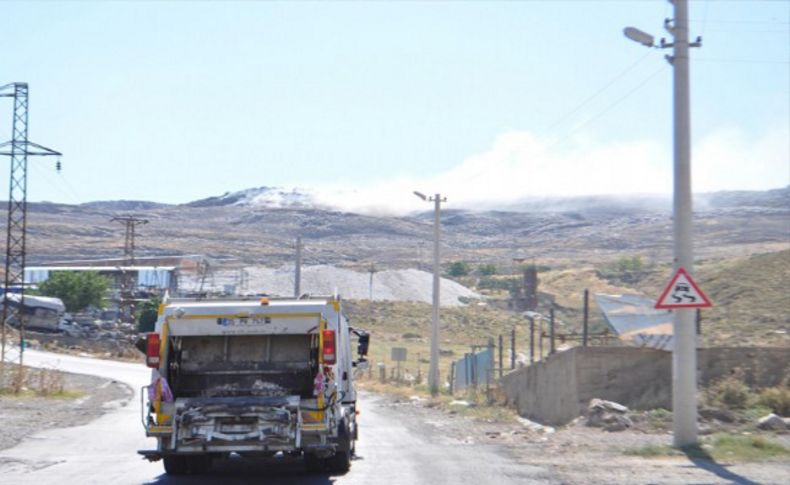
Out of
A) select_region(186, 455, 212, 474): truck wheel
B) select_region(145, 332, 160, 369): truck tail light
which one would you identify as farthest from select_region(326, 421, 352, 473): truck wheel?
select_region(145, 332, 160, 369): truck tail light

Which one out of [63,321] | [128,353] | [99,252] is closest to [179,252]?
[99,252]

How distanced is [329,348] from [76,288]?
94.1 m

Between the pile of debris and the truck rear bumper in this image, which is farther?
the pile of debris

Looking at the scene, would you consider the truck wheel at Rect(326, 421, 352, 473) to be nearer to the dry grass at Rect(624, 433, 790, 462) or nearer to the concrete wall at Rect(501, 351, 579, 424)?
the dry grass at Rect(624, 433, 790, 462)

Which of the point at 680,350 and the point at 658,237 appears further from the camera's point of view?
the point at 658,237

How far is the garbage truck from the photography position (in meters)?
13.5

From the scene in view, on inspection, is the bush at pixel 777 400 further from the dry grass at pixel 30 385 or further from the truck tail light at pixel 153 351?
the dry grass at pixel 30 385

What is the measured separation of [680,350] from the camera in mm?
17250

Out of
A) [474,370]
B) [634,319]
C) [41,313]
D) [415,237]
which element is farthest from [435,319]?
[415,237]

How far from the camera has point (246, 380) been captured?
14.5m

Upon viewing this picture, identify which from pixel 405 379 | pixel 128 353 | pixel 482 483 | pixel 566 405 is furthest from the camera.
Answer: pixel 128 353

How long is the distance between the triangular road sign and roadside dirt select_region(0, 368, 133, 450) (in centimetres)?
1239

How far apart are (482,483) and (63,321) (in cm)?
8060

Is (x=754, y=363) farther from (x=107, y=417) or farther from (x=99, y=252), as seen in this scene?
(x=99, y=252)
